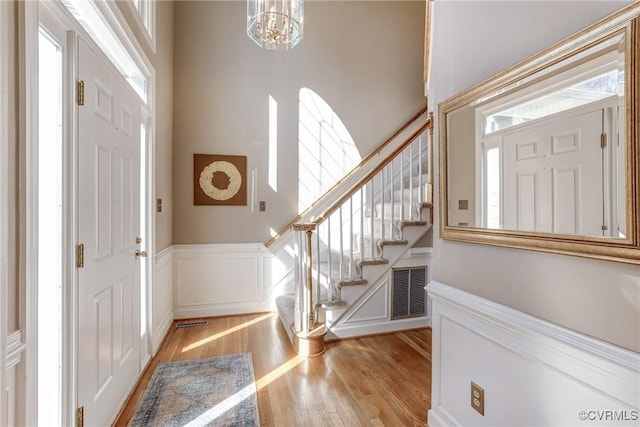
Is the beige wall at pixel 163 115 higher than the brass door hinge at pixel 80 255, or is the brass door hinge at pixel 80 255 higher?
the beige wall at pixel 163 115

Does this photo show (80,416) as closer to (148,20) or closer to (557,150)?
(557,150)

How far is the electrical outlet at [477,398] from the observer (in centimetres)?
139

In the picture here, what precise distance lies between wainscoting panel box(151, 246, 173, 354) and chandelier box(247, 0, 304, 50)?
2070mm

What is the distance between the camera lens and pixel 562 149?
1038mm

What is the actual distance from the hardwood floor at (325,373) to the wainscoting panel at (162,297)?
0.41 feet

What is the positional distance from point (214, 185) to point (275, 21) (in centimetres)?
201

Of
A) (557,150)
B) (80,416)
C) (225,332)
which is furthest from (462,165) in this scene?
(225,332)

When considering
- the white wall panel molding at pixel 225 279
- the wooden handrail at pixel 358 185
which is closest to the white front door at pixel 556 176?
the wooden handrail at pixel 358 185

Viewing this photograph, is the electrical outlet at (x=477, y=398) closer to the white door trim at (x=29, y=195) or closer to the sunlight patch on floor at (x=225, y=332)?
the white door trim at (x=29, y=195)

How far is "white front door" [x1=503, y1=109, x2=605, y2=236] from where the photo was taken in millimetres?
941

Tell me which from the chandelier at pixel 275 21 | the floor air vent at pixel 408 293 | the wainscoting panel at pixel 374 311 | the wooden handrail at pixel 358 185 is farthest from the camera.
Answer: the floor air vent at pixel 408 293

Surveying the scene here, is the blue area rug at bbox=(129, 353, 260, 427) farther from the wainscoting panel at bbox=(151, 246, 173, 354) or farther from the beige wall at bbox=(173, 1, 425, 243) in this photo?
the beige wall at bbox=(173, 1, 425, 243)

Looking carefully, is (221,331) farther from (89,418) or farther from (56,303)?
(56,303)

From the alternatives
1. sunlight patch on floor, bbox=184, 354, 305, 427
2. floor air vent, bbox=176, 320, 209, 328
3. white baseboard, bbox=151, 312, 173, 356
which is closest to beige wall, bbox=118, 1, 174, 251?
white baseboard, bbox=151, 312, 173, 356
